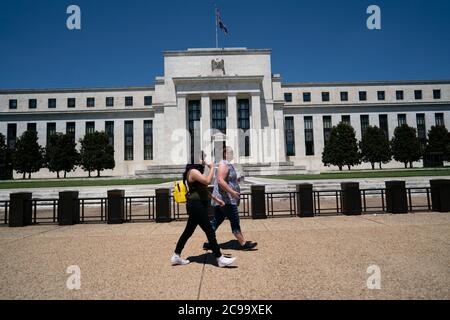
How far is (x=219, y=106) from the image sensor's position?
153 feet

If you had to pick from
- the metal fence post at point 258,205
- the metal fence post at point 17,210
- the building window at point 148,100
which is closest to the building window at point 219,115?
the building window at point 148,100

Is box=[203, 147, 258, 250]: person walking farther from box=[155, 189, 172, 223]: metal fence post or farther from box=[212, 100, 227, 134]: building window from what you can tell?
box=[212, 100, 227, 134]: building window

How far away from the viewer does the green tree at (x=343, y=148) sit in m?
46.9

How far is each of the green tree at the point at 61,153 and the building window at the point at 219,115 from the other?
2430 cm

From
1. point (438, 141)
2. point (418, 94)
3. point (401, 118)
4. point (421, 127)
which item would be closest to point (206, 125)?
point (401, 118)

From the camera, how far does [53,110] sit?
56281mm

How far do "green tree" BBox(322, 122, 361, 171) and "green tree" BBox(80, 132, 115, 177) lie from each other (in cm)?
3790

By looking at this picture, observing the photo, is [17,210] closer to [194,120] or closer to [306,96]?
[194,120]

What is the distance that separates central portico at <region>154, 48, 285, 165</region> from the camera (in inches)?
1730

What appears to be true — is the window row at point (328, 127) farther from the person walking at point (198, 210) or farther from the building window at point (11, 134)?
the building window at point (11, 134)

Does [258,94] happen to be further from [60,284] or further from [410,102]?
[60,284]

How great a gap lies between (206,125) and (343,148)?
23.3m

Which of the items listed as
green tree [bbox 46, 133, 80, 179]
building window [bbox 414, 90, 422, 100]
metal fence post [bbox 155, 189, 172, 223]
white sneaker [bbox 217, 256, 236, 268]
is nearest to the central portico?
green tree [bbox 46, 133, 80, 179]
